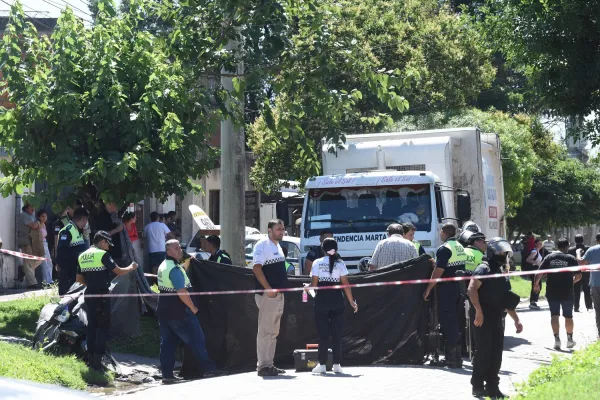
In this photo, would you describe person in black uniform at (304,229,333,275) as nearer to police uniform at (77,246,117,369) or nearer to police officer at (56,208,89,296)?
police officer at (56,208,89,296)

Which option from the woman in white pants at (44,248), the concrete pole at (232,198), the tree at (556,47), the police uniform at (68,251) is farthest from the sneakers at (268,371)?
the woman in white pants at (44,248)

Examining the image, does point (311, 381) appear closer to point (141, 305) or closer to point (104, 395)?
point (104, 395)

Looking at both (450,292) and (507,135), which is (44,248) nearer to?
(450,292)

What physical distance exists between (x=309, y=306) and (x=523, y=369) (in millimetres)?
2997

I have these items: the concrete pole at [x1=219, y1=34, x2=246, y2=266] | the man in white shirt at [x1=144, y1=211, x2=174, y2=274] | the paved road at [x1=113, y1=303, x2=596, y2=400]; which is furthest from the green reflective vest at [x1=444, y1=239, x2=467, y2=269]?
the man in white shirt at [x1=144, y1=211, x2=174, y2=274]

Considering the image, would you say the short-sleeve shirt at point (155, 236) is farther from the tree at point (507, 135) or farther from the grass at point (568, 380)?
the tree at point (507, 135)

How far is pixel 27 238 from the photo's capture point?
21.2 meters

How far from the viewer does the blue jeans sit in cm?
1233

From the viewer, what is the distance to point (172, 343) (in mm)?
12398

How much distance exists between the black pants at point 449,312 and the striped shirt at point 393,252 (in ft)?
3.30

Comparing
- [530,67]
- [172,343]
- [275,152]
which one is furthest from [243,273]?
[275,152]

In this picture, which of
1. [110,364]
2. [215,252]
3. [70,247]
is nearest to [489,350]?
[110,364]

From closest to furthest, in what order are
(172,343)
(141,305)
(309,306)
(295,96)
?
1. (172,343)
2. (309,306)
3. (295,96)
4. (141,305)

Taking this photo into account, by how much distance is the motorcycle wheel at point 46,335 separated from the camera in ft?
41.3
